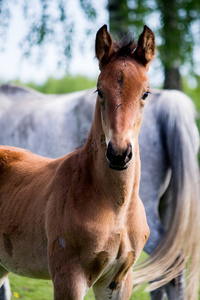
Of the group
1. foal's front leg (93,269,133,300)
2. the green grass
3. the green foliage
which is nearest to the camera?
foal's front leg (93,269,133,300)

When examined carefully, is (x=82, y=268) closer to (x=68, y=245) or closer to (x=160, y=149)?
(x=68, y=245)

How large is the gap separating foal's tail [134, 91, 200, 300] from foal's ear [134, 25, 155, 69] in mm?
1779

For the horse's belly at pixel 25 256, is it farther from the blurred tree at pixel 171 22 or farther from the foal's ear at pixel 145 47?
the blurred tree at pixel 171 22

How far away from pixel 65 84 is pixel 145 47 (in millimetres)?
36164

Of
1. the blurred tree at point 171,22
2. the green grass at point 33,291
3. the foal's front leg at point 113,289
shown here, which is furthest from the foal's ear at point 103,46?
the blurred tree at point 171,22

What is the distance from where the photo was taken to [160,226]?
3.96 metres

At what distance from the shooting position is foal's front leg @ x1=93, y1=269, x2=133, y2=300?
7.86ft

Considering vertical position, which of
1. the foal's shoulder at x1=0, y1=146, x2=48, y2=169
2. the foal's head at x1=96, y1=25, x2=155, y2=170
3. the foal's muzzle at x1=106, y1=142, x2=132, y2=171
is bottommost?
the foal's shoulder at x1=0, y1=146, x2=48, y2=169

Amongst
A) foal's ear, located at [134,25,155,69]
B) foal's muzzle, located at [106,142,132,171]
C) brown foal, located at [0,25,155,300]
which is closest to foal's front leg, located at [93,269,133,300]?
brown foal, located at [0,25,155,300]

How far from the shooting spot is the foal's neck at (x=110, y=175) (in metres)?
2.26

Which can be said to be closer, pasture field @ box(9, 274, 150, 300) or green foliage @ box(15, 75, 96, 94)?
pasture field @ box(9, 274, 150, 300)

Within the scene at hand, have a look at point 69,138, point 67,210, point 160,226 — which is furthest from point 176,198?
point 67,210

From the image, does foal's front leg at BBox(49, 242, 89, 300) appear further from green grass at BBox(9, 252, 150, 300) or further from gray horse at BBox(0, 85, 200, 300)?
green grass at BBox(9, 252, 150, 300)

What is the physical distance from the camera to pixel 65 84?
37.9m
